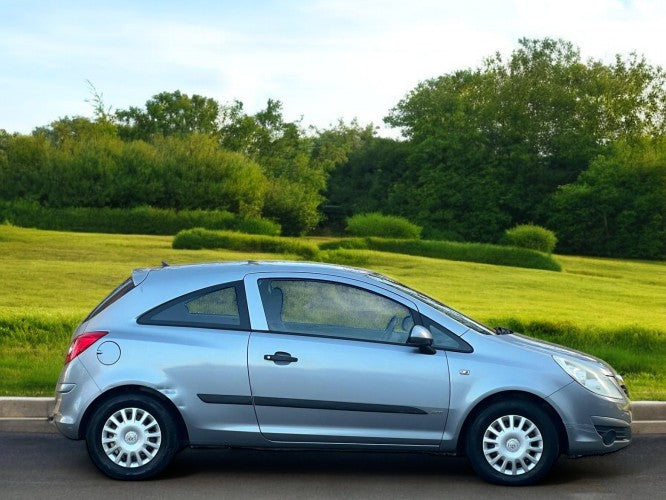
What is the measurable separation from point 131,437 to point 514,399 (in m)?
2.54

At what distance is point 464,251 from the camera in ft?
120

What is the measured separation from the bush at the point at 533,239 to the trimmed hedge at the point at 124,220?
8.94 metres

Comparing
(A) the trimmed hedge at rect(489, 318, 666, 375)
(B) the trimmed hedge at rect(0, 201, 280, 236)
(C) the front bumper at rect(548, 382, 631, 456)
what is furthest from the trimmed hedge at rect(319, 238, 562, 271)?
(C) the front bumper at rect(548, 382, 631, 456)

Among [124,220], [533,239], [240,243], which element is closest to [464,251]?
[533,239]

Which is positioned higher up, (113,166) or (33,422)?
(113,166)

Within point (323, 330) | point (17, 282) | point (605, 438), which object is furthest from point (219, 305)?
point (17, 282)

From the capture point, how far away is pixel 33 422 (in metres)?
9.90

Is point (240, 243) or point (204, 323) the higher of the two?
point (204, 323)

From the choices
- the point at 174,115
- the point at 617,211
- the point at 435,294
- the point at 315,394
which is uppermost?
the point at 174,115

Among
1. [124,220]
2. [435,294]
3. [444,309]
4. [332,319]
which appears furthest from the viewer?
[124,220]

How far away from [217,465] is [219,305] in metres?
1.33

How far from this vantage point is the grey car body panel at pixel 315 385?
771 cm

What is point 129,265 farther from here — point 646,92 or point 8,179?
point 646,92

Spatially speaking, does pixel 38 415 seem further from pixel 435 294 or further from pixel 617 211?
pixel 617 211
